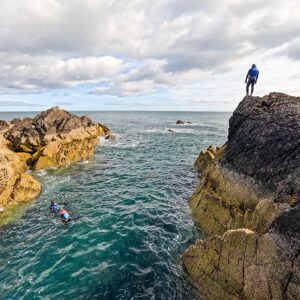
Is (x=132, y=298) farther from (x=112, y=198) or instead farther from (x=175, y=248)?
(x=112, y=198)

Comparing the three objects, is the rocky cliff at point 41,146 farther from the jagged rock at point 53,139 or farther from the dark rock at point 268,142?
the dark rock at point 268,142

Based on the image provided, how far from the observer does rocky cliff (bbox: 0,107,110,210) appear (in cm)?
2577

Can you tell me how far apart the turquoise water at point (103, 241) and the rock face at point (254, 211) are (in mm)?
1697

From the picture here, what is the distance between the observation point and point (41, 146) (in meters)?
39.3

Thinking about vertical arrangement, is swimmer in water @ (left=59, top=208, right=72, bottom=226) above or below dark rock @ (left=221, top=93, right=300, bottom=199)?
below

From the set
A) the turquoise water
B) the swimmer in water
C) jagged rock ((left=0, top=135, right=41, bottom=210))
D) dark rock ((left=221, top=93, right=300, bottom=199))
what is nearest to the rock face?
dark rock ((left=221, top=93, right=300, bottom=199))

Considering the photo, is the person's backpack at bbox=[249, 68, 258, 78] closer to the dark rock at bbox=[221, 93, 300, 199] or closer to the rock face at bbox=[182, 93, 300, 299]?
the rock face at bbox=[182, 93, 300, 299]

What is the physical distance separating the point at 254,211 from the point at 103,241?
10.2m

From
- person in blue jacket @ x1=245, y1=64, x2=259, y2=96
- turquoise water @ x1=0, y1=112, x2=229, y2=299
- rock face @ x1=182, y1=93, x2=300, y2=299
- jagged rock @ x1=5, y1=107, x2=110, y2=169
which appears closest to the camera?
rock face @ x1=182, y1=93, x2=300, y2=299

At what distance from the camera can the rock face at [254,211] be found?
10.6 metres

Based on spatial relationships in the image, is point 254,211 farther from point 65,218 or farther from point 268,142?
point 65,218

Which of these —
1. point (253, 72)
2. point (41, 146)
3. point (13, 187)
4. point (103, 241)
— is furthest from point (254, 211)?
point (41, 146)

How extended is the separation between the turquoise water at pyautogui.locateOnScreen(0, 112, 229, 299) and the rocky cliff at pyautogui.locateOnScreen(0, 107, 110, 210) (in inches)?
138

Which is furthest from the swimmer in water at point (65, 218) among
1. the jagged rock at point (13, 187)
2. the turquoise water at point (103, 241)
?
the jagged rock at point (13, 187)
